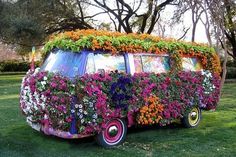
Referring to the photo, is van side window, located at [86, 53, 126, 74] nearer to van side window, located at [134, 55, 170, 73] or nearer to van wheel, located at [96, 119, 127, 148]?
van side window, located at [134, 55, 170, 73]

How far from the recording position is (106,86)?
245 inches

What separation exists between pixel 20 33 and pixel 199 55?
13328 mm

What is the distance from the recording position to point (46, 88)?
241 inches

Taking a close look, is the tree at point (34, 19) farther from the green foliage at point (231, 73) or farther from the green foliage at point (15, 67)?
the green foliage at point (15, 67)

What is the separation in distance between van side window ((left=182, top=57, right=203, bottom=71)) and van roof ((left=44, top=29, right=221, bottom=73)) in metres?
0.10

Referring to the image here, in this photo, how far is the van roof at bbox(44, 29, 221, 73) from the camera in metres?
6.22

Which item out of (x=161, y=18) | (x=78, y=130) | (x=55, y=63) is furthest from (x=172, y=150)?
(x=161, y=18)

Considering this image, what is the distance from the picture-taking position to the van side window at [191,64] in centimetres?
801

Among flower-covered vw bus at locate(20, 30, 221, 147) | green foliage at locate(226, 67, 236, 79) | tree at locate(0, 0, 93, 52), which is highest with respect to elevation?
tree at locate(0, 0, 93, 52)

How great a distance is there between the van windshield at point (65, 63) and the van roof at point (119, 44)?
0.11 metres

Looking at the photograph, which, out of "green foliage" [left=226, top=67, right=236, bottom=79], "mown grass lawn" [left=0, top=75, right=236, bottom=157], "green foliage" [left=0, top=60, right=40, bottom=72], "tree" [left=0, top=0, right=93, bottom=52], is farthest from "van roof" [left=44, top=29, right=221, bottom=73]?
"green foliage" [left=0, top=60, right=40, bottom=72]

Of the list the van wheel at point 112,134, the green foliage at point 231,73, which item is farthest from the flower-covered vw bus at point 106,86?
the green foliage at point 231,73

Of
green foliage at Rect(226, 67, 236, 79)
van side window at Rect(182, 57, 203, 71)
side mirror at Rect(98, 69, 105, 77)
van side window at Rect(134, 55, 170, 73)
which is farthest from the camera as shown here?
green foliage at Rect(226, 67, 236, 79)

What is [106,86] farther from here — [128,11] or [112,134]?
[128,11]
